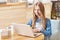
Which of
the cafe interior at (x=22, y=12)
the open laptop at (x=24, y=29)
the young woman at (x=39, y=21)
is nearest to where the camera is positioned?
the open laptop at (x=24, y=29)

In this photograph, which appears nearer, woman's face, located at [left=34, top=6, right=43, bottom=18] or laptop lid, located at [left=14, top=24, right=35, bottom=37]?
laptop lid, located at [left=14, top=24, right=35, bottom=37]

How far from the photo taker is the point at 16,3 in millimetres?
2893

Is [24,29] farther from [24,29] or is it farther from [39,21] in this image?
[39,21]

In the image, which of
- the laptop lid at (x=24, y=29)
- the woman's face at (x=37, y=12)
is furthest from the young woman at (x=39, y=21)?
the laptop lid at (x=24, y=29)

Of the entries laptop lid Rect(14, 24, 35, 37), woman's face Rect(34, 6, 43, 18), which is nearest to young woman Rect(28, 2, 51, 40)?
woman's face Rect(34, 6, 43, 18)

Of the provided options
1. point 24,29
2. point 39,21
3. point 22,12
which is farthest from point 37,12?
point 22,12

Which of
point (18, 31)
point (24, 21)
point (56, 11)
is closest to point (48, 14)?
point (56, 11)

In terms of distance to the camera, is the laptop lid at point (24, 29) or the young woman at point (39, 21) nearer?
the laptop lid at point (24, 29)

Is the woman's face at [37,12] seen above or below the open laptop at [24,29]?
above

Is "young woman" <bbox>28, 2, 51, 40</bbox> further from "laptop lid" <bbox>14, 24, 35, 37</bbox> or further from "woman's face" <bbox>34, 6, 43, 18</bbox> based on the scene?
"laptop lid" <bbox>14, 24, 35, 37</bbox>

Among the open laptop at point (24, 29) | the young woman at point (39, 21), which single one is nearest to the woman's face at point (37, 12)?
the young woman at point (39, 21)

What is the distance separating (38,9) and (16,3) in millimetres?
787

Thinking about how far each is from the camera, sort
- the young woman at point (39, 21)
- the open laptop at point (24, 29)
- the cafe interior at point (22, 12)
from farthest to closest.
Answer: the cafe interior at point (22, 12), the young woman at point (39, 21), the open laptop at point (24, 29)

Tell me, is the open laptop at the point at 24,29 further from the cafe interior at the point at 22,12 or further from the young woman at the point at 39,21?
the cafe interior at the point at 22,12
